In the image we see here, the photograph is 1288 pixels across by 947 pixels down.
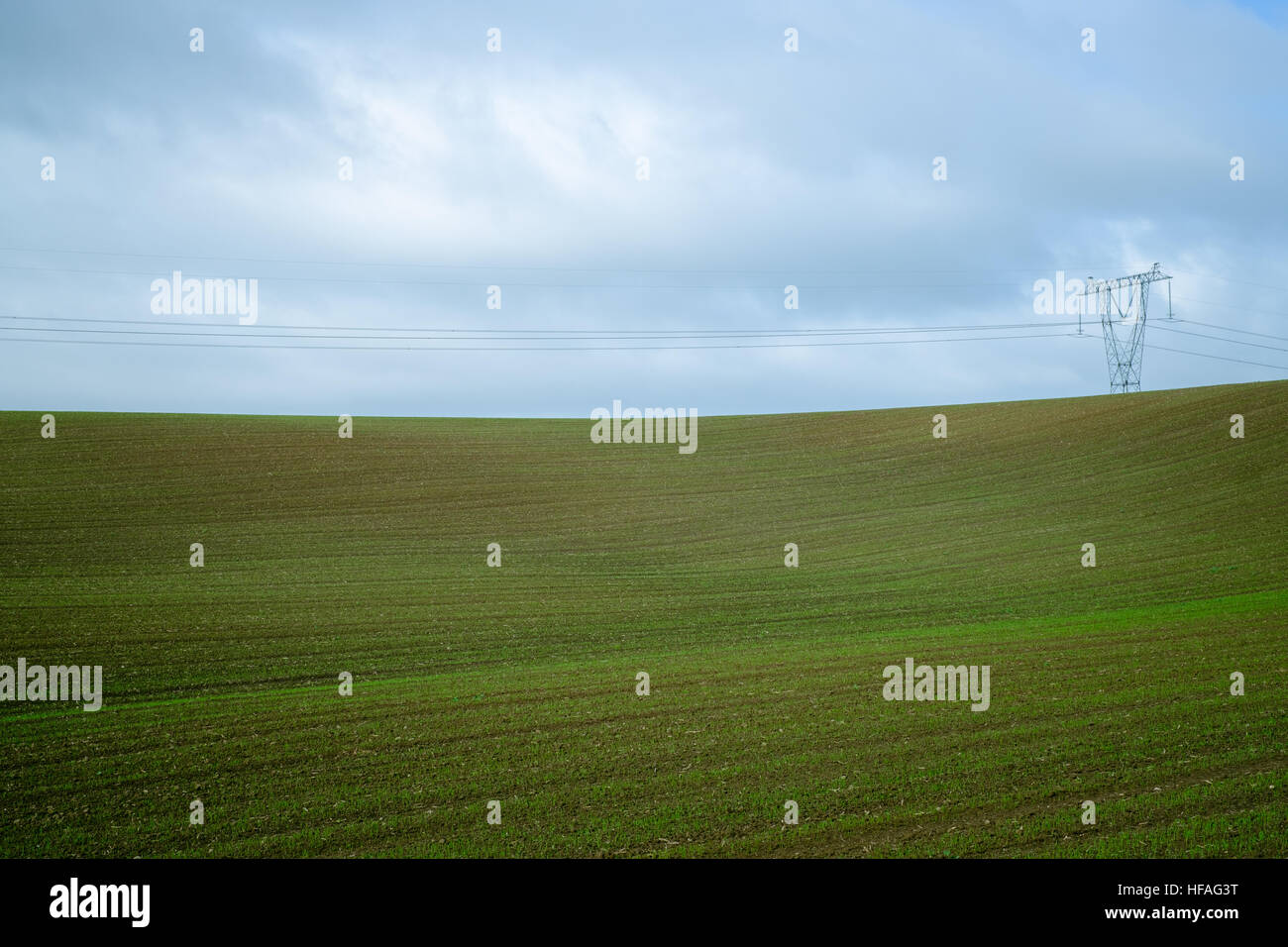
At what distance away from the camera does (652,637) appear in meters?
27.7

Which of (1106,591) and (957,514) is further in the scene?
(957,514)

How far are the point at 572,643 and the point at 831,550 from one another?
18.5m

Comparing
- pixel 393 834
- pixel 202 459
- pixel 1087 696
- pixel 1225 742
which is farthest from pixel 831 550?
pixel 202 459

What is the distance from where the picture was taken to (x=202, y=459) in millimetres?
55031

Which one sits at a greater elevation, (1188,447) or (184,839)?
(1188,447)

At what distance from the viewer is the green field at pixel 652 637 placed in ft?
40.2

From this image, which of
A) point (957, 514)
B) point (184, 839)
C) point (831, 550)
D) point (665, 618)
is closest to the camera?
point (184, 839)

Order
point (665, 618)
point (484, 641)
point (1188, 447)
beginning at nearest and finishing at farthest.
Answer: point (484, 641)
point (665, 618)
point (1188, 447)

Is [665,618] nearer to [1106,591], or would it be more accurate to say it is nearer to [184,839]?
[1106,591]

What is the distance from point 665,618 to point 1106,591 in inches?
601

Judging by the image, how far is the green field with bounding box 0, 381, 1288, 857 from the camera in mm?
12242

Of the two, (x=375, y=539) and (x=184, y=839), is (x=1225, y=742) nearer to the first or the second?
(x=184, y=839)
